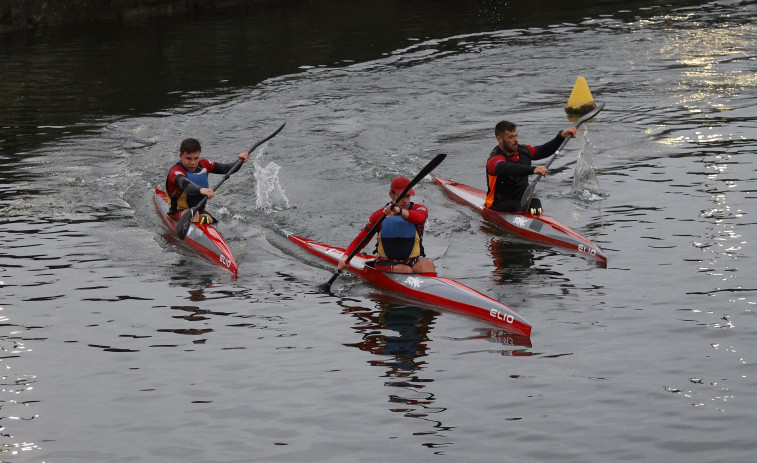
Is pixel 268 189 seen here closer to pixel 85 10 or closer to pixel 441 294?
pixel 441 294

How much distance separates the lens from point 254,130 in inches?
890

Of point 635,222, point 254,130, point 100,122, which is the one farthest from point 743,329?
point 100,122

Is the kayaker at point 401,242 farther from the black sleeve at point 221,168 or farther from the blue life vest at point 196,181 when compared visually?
the black sleeve at point 221,168

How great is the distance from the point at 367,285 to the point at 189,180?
11.6ft

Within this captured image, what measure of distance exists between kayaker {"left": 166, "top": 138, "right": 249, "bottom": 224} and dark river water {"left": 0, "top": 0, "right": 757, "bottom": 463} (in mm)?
669

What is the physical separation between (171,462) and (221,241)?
612cm

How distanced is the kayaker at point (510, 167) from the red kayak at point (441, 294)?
2844 mm

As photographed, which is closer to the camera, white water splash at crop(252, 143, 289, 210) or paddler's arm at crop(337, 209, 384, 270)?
paddler's arm at crop(337, 209, 384, 270)

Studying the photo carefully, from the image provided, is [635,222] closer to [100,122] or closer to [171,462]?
[171,462]

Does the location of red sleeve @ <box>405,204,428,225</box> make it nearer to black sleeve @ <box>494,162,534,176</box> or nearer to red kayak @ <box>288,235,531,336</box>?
red kayak @ <box>288,235,531,336</box>

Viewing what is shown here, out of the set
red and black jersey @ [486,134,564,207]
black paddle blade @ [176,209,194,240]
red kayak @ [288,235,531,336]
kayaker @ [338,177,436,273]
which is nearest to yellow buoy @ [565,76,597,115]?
red and black jersey @ [486,134,564,207]

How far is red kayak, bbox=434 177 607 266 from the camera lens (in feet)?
46.0

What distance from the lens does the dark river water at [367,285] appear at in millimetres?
9203

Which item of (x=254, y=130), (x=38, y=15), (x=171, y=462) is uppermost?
(x=38, y=15)
